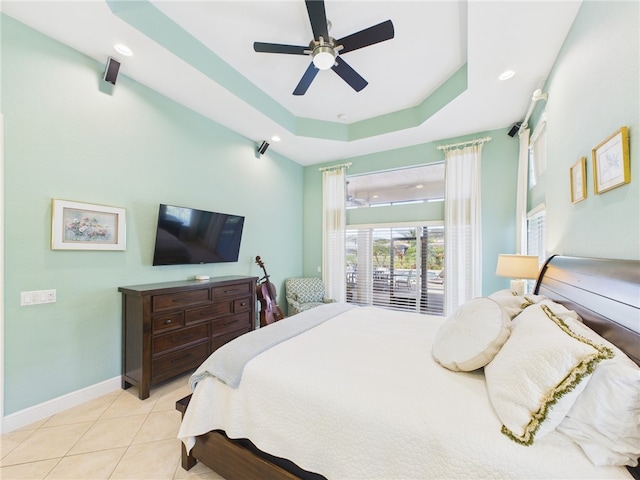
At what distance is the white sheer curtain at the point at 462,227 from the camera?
12.1 feet

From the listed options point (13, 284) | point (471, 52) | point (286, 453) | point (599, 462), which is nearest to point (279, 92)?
point (471, 52)

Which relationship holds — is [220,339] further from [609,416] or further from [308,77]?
[609,416]

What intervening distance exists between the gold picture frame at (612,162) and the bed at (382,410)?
417 millimetres

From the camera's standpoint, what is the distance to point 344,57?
8.98 feet

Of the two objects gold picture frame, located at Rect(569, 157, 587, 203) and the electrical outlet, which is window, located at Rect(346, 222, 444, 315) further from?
the electrical outlet

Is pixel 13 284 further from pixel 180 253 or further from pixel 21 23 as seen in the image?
pixel 21 23

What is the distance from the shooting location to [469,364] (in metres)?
1.29

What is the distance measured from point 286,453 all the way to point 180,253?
241cm

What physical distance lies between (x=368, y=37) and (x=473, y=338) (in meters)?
2.27

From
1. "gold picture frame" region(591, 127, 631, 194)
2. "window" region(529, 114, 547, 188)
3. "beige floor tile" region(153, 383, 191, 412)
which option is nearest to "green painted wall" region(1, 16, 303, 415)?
"beige floor tile" region(153, 383, 191, 412)

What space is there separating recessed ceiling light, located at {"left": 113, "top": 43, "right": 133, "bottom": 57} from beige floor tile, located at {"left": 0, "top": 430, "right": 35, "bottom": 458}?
3087mm

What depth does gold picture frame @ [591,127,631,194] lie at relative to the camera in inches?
47.8

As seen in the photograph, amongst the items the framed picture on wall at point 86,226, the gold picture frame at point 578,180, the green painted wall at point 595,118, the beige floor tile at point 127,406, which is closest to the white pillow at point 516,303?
the green painted wall at point 595,118

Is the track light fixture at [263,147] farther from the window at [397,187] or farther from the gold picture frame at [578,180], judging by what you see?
the gold picture frame at [578,180]
